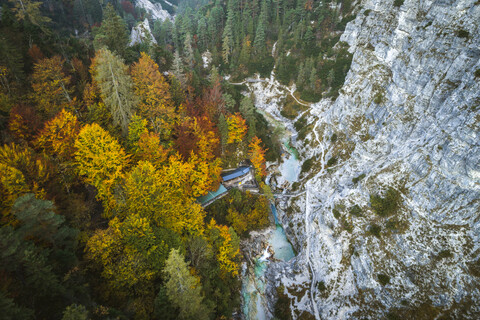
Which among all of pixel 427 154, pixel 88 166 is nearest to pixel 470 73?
pixel 427 154

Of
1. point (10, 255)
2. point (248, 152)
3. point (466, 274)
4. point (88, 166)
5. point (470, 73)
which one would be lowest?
point (248, 152)

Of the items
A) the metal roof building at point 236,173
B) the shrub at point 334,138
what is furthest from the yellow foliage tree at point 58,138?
the shrub at point 334,138

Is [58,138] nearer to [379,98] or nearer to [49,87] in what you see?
[49,87]

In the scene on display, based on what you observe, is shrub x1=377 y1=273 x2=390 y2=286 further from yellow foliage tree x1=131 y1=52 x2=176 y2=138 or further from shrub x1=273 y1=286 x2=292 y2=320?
yellow foliage tree x1=131 y1=52 x2=176 y2=138

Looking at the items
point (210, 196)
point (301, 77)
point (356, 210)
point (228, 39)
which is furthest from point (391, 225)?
point (228, 39)

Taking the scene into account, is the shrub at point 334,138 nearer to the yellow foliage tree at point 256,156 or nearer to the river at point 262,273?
the yellow foliage tree at point 256,156

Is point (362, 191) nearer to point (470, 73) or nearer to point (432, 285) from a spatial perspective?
point (432, 285)

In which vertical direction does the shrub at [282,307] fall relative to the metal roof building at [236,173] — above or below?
below
